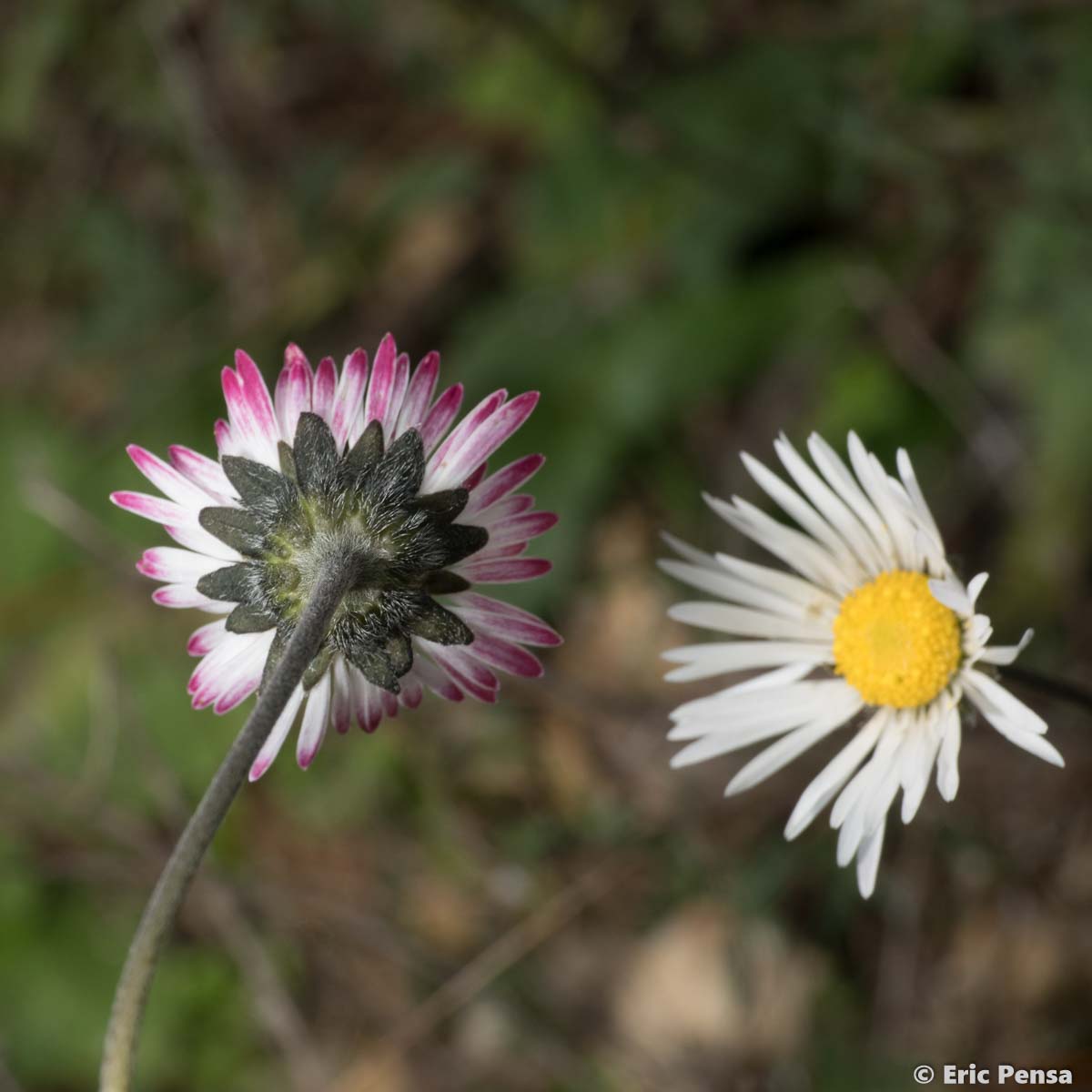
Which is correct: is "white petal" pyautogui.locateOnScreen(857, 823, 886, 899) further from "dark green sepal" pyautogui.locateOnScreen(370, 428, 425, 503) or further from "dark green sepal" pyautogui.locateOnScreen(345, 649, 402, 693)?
"dark green sepal" pyautogui.locateOnScreen(370, 428, 425, 503)

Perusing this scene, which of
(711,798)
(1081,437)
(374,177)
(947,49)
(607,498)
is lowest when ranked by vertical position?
(711,798)

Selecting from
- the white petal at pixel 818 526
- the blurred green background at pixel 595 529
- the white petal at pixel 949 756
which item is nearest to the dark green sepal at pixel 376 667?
the white petal at pixel 818 526

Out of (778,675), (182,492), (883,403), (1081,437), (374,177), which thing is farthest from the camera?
(374,177)

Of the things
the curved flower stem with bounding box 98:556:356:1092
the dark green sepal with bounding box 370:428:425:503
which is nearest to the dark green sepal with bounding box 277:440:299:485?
the dark green sepal with bounding box 370:428:425:503

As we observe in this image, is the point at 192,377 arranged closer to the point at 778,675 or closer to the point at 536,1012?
the point at 536,1012

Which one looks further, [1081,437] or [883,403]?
[883,403]

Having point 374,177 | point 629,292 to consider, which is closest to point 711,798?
point 629,292

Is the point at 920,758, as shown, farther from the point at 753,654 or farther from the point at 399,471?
the point at 399,471
